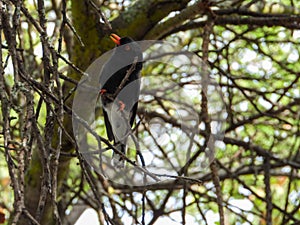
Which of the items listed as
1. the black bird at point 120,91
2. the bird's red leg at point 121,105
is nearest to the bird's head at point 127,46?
the black bird at point 120,91

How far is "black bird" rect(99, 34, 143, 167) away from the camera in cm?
239

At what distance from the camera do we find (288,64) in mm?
4383

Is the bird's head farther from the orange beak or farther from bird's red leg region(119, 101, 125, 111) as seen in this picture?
bird's red leg region(119, 101, 125, 111)

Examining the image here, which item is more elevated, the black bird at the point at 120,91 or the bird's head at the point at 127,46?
the bird's head at the point at 127,46

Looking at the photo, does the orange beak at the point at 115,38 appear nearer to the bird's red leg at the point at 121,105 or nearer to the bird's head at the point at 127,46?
the bird's head at the point at 127,46

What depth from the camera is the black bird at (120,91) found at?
7.83ft

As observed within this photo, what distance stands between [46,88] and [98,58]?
1.44 m

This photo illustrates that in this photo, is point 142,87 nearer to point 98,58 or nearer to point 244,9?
point 98,58

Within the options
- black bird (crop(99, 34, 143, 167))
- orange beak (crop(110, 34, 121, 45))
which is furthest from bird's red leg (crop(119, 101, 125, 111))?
orange beak (crop(110, 34, 121, 45))

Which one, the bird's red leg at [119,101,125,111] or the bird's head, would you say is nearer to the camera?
the bird's red leg at [119,101,125,111]

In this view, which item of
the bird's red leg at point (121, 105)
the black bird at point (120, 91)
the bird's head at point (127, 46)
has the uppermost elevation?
the bird's head at point (127, 46)

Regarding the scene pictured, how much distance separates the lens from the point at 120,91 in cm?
247

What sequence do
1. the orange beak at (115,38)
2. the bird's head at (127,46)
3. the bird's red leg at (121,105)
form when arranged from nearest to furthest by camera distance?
the bird's red leg at (121,105), the bird's head at (127,46), the orange beak at (115,38)

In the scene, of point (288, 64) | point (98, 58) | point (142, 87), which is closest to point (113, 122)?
point (142, 87)
